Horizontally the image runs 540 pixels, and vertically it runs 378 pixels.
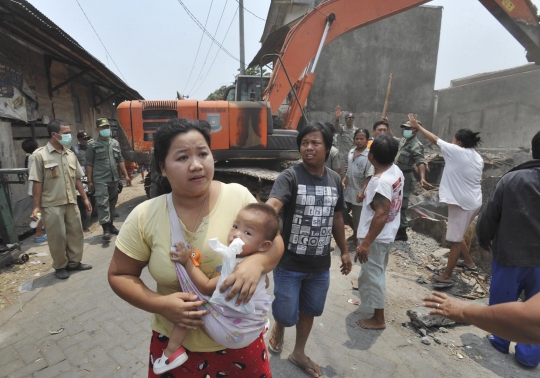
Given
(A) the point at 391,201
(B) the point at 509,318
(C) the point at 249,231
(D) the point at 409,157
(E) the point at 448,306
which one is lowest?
(E) the point at 448,306

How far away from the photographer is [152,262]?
3.93 feet

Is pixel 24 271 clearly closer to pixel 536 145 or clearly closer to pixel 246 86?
pixel 246 86

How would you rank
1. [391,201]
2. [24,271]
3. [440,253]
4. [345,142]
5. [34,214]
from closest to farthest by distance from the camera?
[391,201], [34,214], [24,271], [440,253], [345,142]

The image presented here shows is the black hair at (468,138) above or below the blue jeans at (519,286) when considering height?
above

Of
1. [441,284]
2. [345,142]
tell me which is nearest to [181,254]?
[441,284]

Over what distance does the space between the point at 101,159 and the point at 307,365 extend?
15.3 feet

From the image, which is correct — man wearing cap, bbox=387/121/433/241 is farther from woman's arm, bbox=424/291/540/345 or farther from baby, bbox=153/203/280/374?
baby, bbox=153/203/280/374

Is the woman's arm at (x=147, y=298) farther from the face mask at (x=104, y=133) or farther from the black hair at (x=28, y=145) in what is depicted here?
the black hair at (x=28, y=145)

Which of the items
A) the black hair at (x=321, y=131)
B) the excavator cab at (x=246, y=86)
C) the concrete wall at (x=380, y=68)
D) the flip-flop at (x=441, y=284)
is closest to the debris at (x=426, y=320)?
the flip-flop at (x=441, y=284)

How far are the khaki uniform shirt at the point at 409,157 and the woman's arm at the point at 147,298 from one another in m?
4.48

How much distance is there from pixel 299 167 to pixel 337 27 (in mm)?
4993

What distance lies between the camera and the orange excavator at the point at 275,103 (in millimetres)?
5012

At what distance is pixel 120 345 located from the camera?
8.22 feet

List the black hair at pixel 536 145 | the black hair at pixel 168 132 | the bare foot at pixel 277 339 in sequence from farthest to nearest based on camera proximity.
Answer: the bare foot at pixel 277 339 → the black hair at pixel 536 145 → the black hair at pixel 168 132
